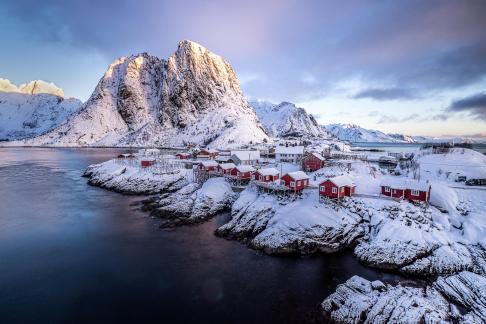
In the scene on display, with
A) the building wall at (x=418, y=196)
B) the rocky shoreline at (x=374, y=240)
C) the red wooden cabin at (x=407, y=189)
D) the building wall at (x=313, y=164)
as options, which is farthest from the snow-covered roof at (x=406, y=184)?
the building wall at (x=313, y=164)

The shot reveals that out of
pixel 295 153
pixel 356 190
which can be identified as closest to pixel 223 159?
pixel 295 153

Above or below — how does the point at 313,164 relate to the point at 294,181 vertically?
above

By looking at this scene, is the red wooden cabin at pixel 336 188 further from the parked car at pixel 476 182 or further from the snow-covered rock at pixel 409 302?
the parked car at pixel 476 182

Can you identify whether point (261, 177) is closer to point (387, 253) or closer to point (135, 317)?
point (387, 253)

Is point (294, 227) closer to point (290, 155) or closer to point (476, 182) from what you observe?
point (476, 182)

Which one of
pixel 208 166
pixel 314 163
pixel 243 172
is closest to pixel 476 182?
pixel 314 163

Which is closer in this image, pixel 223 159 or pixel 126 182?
pixel 126 182

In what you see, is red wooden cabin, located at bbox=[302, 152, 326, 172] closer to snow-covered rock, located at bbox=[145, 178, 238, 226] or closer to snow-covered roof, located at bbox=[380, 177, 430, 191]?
snow-covered rock, located at bbox=[145, 178, 238, 226]
